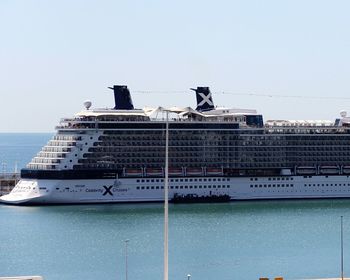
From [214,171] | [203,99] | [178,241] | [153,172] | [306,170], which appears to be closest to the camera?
[178,241]

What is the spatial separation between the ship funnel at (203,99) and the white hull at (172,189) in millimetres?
7207

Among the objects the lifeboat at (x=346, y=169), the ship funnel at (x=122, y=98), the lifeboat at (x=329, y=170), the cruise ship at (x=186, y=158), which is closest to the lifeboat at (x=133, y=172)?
the cruise ship at (x=186, y=158)

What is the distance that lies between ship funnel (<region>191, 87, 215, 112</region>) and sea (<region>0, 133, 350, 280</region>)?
9.90m

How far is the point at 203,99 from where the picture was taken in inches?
3017

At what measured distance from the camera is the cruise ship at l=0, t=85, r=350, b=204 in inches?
2638

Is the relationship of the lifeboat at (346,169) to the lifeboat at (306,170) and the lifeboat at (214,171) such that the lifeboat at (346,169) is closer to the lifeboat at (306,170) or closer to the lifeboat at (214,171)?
the lifeboat at (306,170)

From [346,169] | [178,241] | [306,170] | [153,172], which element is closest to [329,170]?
[346,169]

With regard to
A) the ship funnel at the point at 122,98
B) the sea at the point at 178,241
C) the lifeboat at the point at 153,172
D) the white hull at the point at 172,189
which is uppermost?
the ship funnel at the point at 122,98

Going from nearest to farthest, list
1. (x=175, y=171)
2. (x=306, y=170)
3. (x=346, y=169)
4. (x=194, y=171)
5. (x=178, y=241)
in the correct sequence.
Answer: (x=178, y=241), (x=175, y=171), (x=194, y=171), (x=306, y=170), (x=346, y=169)

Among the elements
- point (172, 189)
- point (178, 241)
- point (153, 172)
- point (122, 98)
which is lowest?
point (178, 241)

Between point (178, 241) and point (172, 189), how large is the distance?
1869cm

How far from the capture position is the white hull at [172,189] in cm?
6600

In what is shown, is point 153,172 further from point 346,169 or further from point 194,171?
point 346,169

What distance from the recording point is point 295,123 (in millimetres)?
76000
